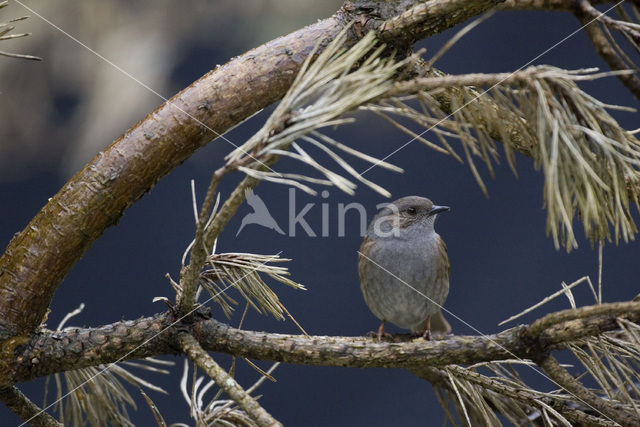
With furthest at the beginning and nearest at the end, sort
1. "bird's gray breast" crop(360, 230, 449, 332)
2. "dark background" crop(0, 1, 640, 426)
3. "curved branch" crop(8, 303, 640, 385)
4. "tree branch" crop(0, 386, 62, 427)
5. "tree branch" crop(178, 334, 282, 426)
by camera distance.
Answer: "dark background" crop(0, 1, 640, 426) → "bird's gray breast" crop(360, 230, 449, 332) → "tree branch" crop(0, 386, 62, 427) → "curved branch" crop(8, 303, 640, 385) → "tree branch" crop(178, 334, 282, 426)

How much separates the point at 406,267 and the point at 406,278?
0.12 ft

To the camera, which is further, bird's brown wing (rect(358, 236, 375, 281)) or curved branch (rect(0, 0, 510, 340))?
bird's brown wing (rect(358, 236, 375, 281))

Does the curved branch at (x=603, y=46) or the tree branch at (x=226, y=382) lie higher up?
the curved branch at (x=603, y=46)

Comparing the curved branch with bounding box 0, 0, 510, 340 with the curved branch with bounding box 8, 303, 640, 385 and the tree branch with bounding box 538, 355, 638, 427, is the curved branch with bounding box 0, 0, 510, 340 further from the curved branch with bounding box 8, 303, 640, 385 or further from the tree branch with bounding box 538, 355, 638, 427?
the tree branch with bounding box 538, 355, 638, 427

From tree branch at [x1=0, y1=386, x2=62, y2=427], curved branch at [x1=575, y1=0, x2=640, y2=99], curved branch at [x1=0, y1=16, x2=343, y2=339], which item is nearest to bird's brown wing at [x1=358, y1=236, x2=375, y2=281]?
curved branch at [x1=0, y1=16, x2=343, y2=339]

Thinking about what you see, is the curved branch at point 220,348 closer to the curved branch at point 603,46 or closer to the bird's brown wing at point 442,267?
the curved branch at point 603,46

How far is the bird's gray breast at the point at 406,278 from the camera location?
2.38 meters

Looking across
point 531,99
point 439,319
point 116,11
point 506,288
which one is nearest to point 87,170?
point 531,99

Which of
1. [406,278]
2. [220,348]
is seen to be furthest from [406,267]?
[220,348]

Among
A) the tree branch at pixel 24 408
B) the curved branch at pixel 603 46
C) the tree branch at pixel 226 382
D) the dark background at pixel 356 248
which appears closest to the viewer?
the tree branch at pixel 226 382

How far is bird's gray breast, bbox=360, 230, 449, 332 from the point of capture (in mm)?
2377

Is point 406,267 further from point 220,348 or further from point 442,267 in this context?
point 220,348

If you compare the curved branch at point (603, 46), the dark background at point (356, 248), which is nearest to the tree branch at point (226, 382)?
the curved branch at point (603, 46)

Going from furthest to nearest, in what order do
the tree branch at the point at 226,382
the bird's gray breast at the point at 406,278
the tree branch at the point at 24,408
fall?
the bird's gray breast at the point at 406,278 → the tree branch at the point at 24,408 → the tree branch at the point at 226,382
